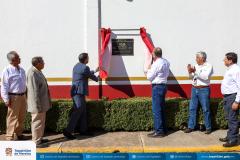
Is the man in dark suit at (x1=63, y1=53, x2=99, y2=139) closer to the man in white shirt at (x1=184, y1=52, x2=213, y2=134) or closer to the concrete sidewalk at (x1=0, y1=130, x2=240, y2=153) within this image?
the concrete sidewalk at (x1=0, y1=130, x2=240, y2=153)

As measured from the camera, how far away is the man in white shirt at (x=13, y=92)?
867 centimetres

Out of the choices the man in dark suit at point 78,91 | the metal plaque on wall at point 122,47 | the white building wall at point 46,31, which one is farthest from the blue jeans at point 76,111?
the metal plaque on wall at point 122,47

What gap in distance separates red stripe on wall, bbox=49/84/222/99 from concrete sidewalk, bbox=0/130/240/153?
123 cm

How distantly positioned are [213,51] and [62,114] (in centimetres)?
408

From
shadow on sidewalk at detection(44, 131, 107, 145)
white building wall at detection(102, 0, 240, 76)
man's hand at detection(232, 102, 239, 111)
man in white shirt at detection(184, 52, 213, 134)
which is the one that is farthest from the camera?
white building wall at detection(102, 0, 240, 76)

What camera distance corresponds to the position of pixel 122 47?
10.5 metres

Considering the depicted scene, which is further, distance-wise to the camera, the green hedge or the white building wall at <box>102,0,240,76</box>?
the white building wall at <box>102,0,240,76</box>

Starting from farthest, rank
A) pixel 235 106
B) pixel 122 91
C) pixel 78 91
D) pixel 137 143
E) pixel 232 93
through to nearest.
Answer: pixel 122 91 < pixel 78 91 < pixel 137 143 < pixel 232 93 < pixel 235 106

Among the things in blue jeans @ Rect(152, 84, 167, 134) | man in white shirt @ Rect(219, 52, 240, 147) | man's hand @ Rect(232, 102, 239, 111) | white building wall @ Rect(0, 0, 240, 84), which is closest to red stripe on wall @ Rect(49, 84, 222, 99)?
white building wall @ Rect(0, 0, 240, 84)

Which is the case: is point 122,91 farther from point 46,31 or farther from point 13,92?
point 13,92

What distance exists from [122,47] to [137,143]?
282 cm

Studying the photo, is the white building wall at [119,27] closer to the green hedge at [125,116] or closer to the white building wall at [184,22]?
the white building wall at [184,22]

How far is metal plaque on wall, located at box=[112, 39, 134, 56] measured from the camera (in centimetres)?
1047

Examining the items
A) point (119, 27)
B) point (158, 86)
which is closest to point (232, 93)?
point (158, 86)
